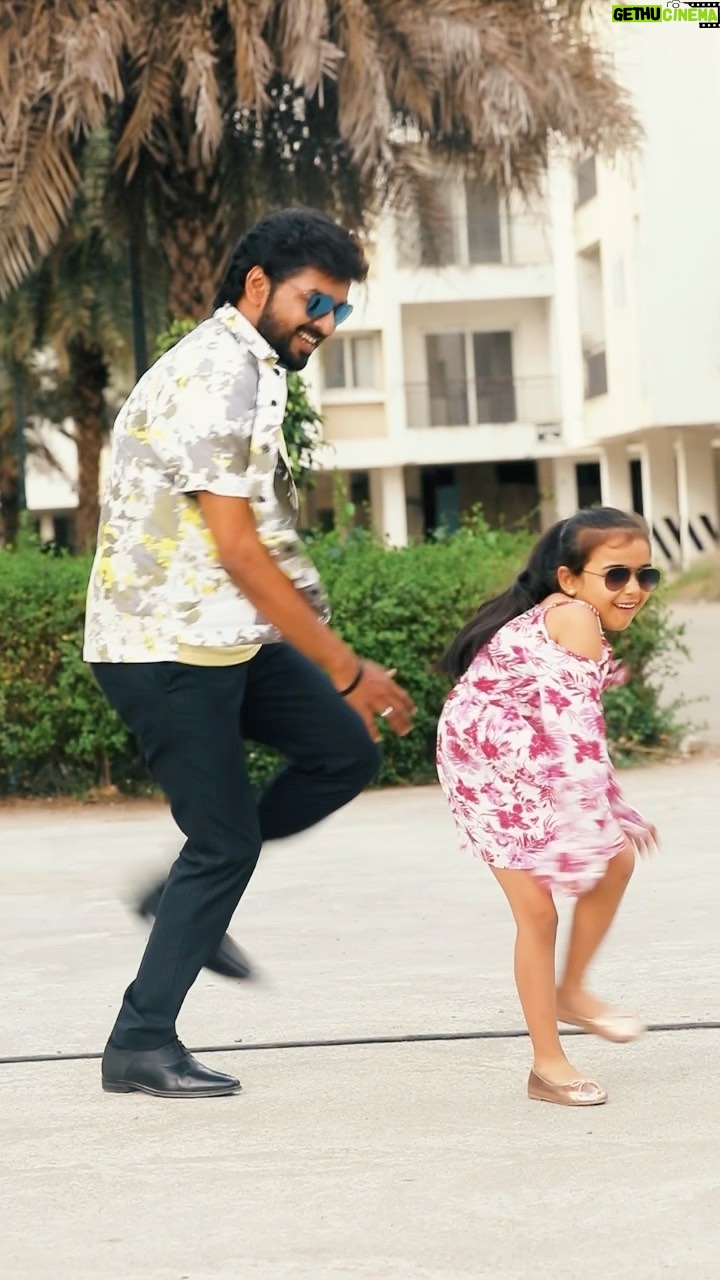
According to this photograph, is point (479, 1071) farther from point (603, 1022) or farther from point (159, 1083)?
point (159, 1083)

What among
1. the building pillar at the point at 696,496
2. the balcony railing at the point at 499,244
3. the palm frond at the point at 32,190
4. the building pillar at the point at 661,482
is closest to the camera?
the palm frond at the point at 32,190

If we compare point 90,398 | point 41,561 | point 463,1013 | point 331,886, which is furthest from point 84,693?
point 90,398

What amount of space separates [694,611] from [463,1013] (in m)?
24.1

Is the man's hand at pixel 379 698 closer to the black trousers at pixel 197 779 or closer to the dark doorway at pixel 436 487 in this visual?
the black trousers at pixel 197 779

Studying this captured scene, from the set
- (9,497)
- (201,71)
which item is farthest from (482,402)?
(201,71)

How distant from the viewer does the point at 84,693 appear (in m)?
9.98

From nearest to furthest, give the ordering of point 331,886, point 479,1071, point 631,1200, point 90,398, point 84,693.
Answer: point 631,1200 < point 479,1071 < point 331,886 < point 84,693 < point 90,398

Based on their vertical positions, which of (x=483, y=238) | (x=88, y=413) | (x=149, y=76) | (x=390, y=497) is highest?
(x=483, y=238)

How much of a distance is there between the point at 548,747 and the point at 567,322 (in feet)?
134

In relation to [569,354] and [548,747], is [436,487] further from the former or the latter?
[548,747]

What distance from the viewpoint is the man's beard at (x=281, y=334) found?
4.53 metres

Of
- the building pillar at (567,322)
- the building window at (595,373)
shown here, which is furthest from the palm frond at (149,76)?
the building pillar at (567,322)

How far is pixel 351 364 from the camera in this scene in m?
46.1

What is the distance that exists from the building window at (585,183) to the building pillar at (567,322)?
19 cm
